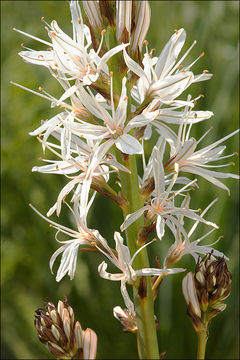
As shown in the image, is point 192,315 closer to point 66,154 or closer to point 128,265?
point 128,265

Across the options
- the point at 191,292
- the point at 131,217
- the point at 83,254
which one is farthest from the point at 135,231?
the point at 83,254

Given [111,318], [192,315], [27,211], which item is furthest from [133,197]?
[27,211]

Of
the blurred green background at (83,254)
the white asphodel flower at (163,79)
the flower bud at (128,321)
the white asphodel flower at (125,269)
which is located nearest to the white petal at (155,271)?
the white asphodel flower at (125,269)

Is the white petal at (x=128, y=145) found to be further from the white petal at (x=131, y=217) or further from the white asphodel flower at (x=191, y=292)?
the white asphodel flower at (x=191, y=292)

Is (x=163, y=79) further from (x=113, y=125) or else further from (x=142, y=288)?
(x=142, y=288)

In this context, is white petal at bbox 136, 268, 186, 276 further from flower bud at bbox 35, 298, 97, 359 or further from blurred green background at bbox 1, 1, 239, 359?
blurred green background at bbox 1, 1, 239, 359

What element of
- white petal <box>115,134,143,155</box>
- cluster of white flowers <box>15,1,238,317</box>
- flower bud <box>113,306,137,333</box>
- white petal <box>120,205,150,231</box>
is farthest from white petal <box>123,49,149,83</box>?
flower bud <box>113,306,137,333</box>

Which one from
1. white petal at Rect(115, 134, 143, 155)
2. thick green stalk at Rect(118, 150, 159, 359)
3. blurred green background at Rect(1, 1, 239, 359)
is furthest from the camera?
blurred green background at Rect(1, 1, 239, 359)
